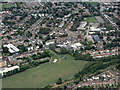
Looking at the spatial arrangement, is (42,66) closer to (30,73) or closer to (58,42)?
(30,73)

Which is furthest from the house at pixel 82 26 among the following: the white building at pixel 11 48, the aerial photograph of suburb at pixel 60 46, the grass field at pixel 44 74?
the white building at pixel 11 48

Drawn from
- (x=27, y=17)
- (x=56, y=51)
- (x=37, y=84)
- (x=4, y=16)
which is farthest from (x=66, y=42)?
(x=4, y=16)

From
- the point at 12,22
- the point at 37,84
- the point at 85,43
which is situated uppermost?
the point at 12,22

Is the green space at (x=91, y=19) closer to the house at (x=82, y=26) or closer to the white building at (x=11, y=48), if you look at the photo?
the house at (x=82, y=26)

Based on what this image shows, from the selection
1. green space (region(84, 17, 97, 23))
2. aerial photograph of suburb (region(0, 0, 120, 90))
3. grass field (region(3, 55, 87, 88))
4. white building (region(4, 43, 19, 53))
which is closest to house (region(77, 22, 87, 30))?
aerial photograph of suburb (region(0, 0, 120, 90))

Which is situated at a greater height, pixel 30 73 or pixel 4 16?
pixel 4 16

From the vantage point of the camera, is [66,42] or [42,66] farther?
[66,42]

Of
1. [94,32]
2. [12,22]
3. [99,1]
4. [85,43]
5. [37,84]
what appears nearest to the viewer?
[37,84]

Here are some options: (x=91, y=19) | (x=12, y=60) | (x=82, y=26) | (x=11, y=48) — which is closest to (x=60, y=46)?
(x=11, y=48)
